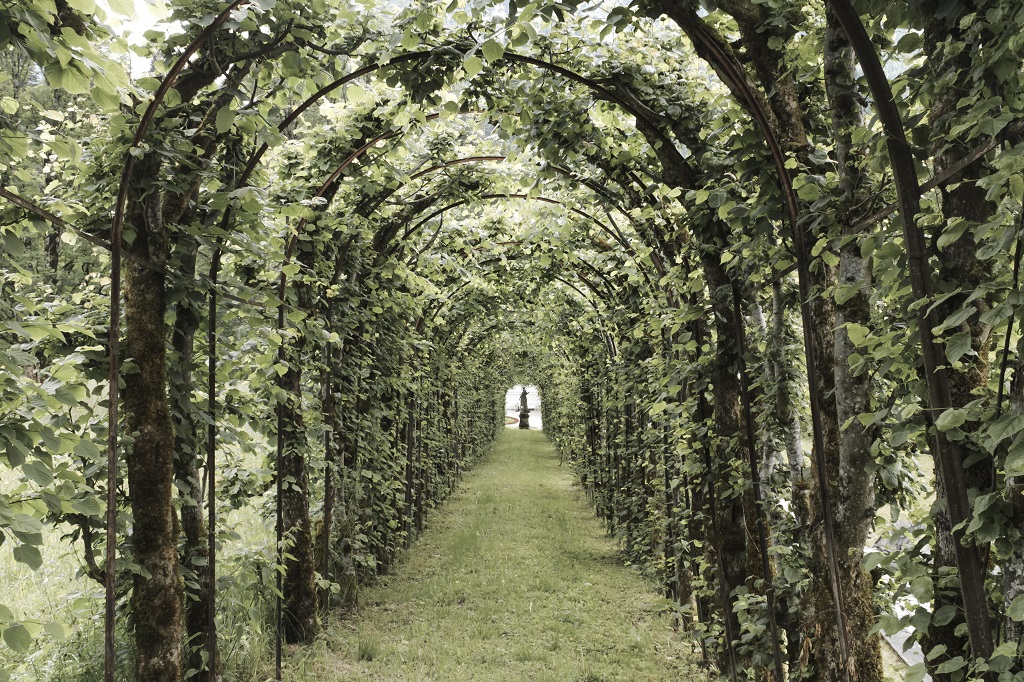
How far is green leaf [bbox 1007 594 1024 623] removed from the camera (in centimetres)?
124

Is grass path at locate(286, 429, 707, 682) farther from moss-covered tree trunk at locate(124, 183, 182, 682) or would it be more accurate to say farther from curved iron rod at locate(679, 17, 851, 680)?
curved iron rod at locate(679, 17, 851, 680)

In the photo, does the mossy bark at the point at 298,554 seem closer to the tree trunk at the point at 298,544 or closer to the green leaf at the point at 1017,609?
the tree trunk at the point at 298,544

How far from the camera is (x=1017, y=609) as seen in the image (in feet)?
4.10

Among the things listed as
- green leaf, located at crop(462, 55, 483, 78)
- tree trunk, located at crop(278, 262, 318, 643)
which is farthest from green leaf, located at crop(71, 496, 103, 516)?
tree trunk, located at crop(278, 262, 318, 643)

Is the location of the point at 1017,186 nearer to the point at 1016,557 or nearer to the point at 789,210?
the point at 1016,557

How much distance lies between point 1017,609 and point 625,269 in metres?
4.77

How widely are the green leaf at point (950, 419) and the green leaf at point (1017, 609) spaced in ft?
1.15

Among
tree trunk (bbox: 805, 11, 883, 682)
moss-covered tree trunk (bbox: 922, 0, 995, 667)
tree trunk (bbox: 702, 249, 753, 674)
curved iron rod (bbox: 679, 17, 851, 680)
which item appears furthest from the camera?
tree trunk (bbox: 702, 249, 753, 674)

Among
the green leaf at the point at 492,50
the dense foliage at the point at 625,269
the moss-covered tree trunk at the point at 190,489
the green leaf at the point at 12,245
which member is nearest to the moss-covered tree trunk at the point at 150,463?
the dense foliage at the point at 625,269

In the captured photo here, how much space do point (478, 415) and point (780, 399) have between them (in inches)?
694

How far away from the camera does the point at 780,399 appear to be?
3.04 m

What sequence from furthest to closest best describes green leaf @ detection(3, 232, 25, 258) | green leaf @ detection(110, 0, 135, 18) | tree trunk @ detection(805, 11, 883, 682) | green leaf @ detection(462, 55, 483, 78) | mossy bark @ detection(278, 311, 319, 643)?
mossy bark @ detection(278, 311, 319, 643) → green leaf @ detection(462, 55, 483, 78) → tree trunk @ detection(805, 11, 883, 682) → green leaf @ detection(3, 232, 25, 258) → green leaf @ detection(110, 0, 135, 18)

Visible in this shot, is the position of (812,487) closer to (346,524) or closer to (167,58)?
(167,58)

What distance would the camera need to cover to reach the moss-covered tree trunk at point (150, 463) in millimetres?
2725
